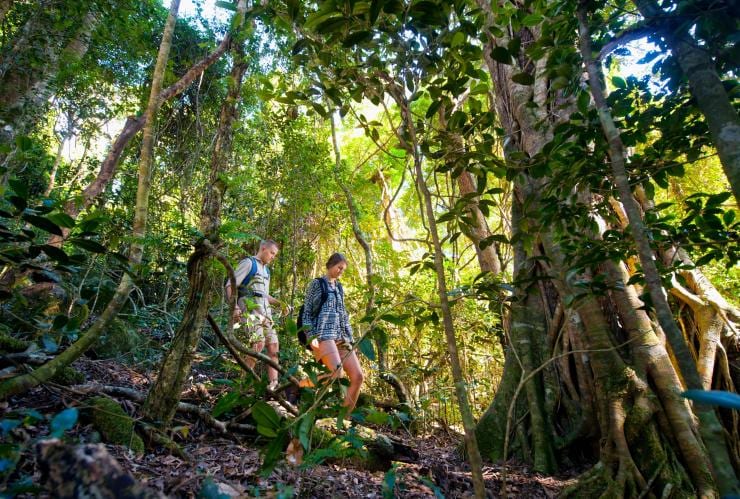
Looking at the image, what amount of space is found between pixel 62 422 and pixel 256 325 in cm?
275

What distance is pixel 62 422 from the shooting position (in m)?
1.06

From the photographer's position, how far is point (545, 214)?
1810 mm

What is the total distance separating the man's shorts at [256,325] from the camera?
373 centimetres

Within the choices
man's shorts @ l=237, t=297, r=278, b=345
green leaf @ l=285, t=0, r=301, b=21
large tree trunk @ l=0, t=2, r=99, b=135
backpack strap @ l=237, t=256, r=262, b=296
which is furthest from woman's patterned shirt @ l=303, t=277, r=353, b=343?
large tree trunk @ l=0, t=2, r=99, b=135

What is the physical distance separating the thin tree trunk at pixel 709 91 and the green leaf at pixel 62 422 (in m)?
1.96

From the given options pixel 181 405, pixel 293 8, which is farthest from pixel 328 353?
pixel 293 8

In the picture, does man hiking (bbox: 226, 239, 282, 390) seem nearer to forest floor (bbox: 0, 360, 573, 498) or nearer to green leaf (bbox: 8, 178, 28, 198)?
forest floor (bbox: 0, 360, 573, 498)

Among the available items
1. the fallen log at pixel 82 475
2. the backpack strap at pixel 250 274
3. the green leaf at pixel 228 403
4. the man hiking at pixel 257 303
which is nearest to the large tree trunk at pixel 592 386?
the green leaf at pixel 228 403

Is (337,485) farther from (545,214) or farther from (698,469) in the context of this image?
(698,469)

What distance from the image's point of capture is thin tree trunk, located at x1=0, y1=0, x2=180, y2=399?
1.73 m

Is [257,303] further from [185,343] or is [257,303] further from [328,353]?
[185,343]

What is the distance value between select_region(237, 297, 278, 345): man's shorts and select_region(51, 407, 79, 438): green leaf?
2462 mm

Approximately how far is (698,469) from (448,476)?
4.82 ft

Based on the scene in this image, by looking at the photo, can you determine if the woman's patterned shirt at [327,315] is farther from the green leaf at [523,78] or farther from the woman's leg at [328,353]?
the green leaf at [523,78]
